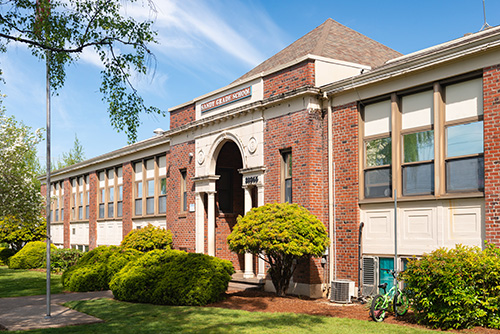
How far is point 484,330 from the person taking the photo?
9688 millimetres

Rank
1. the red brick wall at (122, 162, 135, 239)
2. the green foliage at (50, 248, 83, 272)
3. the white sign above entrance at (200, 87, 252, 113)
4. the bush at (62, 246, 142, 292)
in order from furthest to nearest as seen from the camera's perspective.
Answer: the red brick wall at (122, 162, 135, 239)
the green foliage at (50, 248, 83, 272)
the white sign above entrance at (200, 87, 252, 113)
the bush at (62, 246, 142, 292)

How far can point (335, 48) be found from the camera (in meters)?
17.6

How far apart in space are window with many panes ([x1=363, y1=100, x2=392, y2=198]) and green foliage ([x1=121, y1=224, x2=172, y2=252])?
10436mm

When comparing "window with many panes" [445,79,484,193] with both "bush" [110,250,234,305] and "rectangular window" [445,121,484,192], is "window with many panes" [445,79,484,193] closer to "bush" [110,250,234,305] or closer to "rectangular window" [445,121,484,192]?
"rectangular window" [445,121,484,192]

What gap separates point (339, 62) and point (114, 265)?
9672 millimetres

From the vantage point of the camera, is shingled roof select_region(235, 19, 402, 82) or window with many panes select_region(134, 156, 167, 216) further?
window with many panes select_region(134, 156, 167, 216)

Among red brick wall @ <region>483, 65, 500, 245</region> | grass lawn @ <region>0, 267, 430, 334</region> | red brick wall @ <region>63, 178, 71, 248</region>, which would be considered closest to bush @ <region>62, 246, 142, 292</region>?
grass lawn @ <region>0, 267, 430, 334</region>

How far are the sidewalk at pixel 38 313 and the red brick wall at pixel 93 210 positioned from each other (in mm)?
15119

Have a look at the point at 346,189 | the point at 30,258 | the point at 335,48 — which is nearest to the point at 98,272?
the point at 346,189

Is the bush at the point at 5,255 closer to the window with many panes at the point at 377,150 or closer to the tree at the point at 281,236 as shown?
the tree at the point at 281,236

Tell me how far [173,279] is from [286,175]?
4.81 meters

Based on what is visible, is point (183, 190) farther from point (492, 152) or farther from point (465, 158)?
point (492, 152)

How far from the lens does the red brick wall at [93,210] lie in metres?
31.3

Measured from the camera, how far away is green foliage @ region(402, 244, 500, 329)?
9844 millimetres
